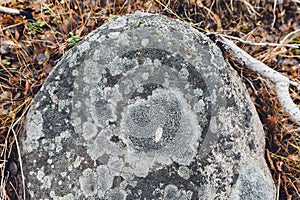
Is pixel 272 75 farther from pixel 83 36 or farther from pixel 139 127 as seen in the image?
pixel 83 36

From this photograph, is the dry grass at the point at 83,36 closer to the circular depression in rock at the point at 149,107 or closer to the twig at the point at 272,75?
the twig at the point at 272,75

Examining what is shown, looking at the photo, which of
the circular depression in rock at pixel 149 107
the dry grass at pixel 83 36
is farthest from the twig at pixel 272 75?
the circular depression in rock at pixel 149 107

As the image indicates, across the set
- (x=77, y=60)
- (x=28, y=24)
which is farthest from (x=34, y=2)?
(x=77, y=60)

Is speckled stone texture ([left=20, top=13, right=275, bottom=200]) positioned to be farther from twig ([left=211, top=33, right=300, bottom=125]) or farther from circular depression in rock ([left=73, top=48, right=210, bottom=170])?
twig ([left=211, top=33, right=300, bottom=125])

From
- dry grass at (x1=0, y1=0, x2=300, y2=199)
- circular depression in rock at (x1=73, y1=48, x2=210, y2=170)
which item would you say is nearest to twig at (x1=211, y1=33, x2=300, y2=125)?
dry grass at (x1=0, y1=0, x2=300, y2=199)

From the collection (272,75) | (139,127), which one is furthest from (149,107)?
(272,75)

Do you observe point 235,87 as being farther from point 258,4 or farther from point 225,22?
point 258,4
